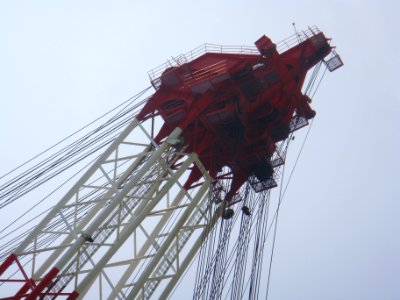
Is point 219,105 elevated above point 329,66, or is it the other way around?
point 219,105

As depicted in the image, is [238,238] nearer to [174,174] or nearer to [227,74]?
[174,174]

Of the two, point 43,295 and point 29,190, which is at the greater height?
point 29,190

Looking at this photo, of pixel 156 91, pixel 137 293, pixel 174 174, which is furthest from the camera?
pixel 156 91

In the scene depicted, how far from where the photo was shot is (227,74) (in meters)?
21.4

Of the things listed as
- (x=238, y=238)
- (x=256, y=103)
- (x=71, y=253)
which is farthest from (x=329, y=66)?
(x=71, y=253)

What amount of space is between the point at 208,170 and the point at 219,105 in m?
3.17

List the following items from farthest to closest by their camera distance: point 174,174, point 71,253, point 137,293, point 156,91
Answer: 1. point 156,91
2. point 174,174
3. point 137,293
4. point 71,253

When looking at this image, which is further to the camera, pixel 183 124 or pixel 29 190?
pixel 29 190

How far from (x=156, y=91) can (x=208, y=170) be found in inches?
173

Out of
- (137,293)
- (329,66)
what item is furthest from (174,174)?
(329,66)

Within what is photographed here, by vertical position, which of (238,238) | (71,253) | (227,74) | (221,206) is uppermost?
(227,74)

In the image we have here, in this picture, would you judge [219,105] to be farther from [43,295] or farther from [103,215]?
[43,295]

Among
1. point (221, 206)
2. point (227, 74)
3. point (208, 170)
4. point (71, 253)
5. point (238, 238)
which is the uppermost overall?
point (227, 74)

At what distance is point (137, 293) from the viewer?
62.8 feet
